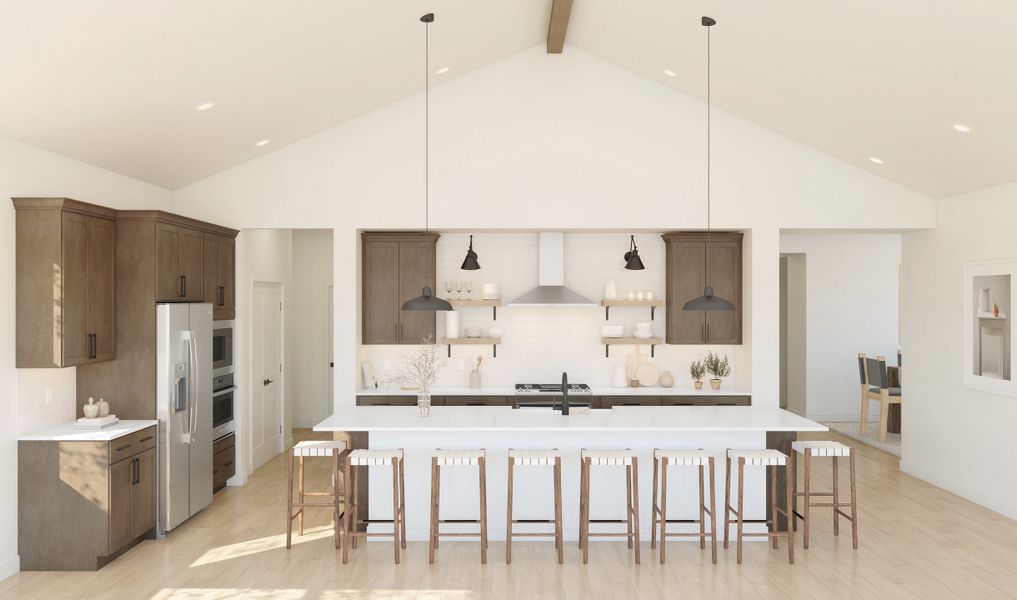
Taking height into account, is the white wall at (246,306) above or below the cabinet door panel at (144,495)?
above

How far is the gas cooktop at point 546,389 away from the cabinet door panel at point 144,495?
3166mm

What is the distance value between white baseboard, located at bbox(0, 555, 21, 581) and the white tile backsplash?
4.32 meters

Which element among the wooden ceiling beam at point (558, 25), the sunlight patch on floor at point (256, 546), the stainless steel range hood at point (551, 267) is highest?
the wooden ceiling beam at point (558, 25)

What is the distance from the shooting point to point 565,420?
5379 millimetres

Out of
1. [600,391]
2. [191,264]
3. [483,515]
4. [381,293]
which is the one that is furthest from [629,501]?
[191,264]

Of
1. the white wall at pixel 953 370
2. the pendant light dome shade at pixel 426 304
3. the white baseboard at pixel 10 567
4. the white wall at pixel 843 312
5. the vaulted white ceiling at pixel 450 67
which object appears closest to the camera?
the vaulted white ceiling at pixel 450 67

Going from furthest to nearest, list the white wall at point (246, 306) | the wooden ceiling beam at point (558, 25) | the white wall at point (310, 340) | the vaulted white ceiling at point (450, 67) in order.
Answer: the white wall at point (310, 340)
the white wall at point (246, 306)
the wooden ceiling beam at point (558, 25)
the vaulted white ceiling at point (450, 67)

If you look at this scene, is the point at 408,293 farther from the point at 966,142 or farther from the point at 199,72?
the point at 966,142

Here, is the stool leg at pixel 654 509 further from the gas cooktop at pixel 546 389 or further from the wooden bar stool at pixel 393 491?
the wooden bar stool at pixel 393 491

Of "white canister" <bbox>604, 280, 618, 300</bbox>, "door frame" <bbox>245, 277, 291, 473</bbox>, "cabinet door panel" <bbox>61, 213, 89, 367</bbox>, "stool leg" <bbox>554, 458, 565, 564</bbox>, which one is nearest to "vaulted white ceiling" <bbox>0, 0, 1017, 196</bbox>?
"cabinet door panel" <bbox>61, 213, 89, 367</bbox>

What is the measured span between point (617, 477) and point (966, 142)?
3929 millimetres

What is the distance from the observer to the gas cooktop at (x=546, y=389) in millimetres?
6742

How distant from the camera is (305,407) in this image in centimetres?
1003

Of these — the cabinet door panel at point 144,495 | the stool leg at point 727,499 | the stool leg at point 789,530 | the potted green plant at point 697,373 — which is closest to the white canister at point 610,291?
the potted green plant at point 697,373
